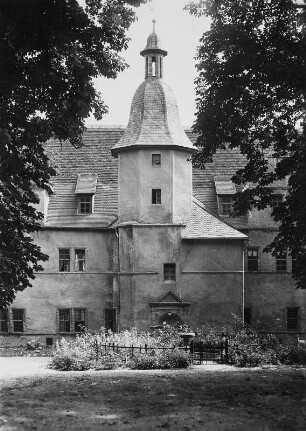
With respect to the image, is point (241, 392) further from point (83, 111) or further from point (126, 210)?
point (126, 210)

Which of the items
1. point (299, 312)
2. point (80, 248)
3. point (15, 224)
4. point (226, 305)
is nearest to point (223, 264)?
point (226, 305)

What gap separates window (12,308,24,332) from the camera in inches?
1437

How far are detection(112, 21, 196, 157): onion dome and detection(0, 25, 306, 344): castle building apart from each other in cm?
6

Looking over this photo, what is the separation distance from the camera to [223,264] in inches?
1358

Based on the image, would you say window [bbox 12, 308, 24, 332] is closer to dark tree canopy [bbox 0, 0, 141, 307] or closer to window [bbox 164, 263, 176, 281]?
window [bbox 164, 263, 176, 281]

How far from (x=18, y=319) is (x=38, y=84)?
22.4 meters

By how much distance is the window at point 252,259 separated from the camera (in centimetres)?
3747

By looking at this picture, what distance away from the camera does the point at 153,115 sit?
3575 centimetres

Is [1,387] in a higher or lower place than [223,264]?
lower

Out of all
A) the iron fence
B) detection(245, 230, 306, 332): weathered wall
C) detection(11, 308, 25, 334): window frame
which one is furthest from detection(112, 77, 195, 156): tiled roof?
the iron fence

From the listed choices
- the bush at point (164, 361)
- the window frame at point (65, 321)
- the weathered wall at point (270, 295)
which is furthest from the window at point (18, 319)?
the bush at point (164, 361)

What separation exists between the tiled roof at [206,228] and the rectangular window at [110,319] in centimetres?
641

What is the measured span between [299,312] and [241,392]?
22969mm

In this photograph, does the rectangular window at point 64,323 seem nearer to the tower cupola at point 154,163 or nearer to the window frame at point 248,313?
the tower cupola at point 154,163
